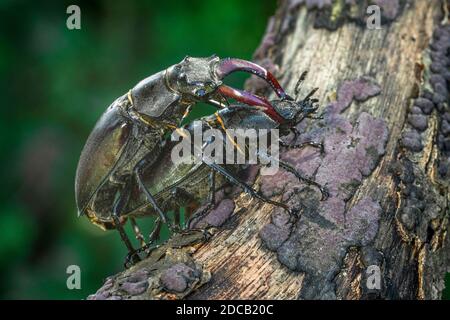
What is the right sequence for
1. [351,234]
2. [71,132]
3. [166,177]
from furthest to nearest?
[71,132] < [166,177] < [351,234]

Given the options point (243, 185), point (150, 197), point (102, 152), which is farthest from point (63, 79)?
point (243, 185)

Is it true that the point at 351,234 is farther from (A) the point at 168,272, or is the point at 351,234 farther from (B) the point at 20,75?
(B) the point at 20,75

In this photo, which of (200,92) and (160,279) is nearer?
(160,279)

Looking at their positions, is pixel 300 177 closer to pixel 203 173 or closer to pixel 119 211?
pixel 203 173

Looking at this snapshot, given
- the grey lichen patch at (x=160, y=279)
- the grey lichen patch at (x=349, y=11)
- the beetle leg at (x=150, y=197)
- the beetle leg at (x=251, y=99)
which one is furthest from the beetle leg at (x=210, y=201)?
the grey lichen patch at (x=349, y=11)

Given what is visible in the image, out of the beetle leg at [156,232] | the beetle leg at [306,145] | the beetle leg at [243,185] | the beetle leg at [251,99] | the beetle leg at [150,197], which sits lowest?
the beetle leg at [156,232]

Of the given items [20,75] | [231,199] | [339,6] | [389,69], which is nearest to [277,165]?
[231,199]

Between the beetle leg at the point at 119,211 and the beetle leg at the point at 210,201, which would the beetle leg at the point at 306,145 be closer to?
the beetle leg at the point at 210,201
